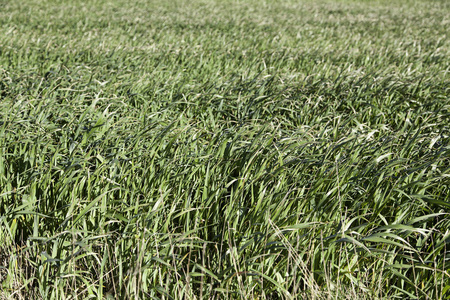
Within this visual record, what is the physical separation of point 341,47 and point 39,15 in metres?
6.89

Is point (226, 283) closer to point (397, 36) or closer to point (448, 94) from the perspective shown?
point (448, 94)

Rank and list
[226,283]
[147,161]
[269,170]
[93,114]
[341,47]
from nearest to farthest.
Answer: [226,283]
[269,170]
[147,161]
[93,114]
[341,47]

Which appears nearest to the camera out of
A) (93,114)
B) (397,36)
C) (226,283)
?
(226,283)

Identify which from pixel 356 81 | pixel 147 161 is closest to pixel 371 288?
pixel 147 161

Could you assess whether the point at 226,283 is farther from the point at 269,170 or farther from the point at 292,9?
the point at 292,9

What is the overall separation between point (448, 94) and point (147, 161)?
10.4ft

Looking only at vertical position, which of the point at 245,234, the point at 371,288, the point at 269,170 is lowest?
the point at 371,288

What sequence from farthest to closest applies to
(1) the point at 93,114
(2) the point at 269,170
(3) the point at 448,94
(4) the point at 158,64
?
(4) the point at 158,64 → (3) the point at 448,94 → (1) the point at 93,114 → (2) the point at 269,170

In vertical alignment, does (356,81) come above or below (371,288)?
above

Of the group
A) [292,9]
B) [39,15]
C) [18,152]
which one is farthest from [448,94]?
[292,9]

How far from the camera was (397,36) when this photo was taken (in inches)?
347

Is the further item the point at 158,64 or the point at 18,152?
the point at 158,64

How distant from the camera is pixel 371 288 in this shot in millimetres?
1826

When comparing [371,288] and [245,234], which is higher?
[245,234]
